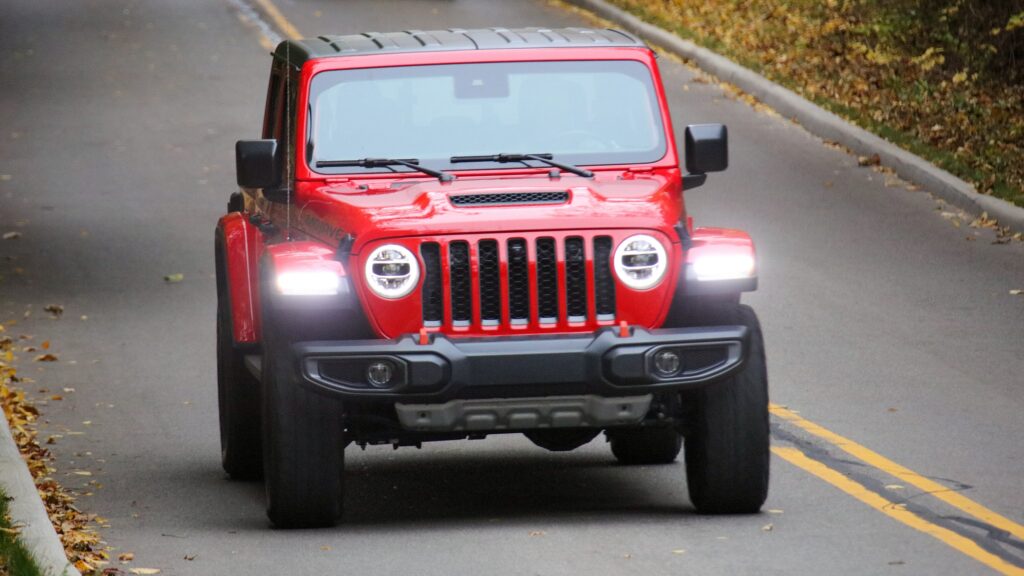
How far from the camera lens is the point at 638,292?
8.27 meters

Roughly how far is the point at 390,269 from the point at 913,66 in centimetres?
1646

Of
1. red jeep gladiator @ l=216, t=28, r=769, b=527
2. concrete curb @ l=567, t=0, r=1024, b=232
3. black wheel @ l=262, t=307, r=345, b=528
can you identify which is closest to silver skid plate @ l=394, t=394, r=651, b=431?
red jeep gladiator @ l=216, t=28, r=769, b=527

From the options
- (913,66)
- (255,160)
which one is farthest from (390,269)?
(913,66)

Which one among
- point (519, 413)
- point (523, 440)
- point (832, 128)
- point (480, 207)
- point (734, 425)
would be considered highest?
point (480, 207)

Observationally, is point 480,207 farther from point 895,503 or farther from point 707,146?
point 895,503

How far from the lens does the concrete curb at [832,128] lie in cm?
1800

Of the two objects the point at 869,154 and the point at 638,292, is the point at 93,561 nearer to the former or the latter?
the point at 638,292

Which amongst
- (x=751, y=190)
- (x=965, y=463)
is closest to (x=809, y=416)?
(x=965, y=463)

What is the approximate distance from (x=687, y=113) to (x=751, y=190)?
3577mm

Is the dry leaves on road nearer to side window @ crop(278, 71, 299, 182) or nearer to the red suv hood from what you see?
the red suv hood

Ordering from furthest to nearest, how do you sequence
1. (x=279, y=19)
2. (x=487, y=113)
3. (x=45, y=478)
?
(x=279, y=19) < (x=45, y=478) < (x=487, y=113)

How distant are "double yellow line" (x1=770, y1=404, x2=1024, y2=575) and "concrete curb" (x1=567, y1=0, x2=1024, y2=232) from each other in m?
7.39

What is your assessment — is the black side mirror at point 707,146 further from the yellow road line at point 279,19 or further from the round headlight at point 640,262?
the yellow road line at point 279,19

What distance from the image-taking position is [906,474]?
9.39 m
